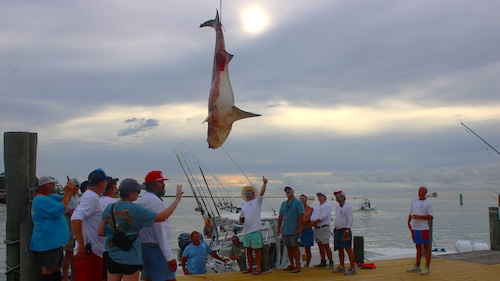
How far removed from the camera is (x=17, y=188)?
6.30 m

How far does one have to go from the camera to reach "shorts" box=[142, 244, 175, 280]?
5.06 m

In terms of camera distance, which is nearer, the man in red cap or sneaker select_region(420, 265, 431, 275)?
the man in red cap

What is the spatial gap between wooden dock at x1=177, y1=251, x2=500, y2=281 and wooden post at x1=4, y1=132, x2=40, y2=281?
254cm

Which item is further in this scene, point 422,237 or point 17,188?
point 422,237

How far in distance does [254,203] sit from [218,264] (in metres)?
3.30

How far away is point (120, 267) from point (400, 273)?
555cm

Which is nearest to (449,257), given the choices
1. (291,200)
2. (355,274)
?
(355,274)

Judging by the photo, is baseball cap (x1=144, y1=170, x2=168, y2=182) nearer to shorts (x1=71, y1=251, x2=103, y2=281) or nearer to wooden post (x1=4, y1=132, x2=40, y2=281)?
shorts (x1=71, y1=251, x2=103, y2=281)

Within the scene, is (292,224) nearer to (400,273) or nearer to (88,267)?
(400,273)

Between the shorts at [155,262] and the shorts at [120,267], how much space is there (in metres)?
0.33

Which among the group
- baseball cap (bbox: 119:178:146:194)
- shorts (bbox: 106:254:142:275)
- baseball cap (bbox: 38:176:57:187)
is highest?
baseball cap (bbox: 38:176:57:187)

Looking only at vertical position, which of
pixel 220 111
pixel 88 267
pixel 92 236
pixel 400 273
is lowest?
pixel 400 273

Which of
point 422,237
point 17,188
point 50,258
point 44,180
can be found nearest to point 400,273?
point 422,237

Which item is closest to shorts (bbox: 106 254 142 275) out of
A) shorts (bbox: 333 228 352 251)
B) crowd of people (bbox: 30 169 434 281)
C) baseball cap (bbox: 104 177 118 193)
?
crowd of people (bbox: 30 169 434 281)
